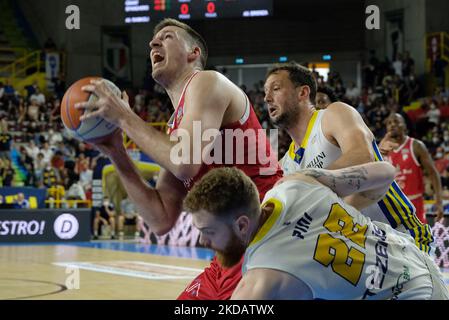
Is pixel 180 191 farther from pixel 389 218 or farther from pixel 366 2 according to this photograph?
pixel 366 2

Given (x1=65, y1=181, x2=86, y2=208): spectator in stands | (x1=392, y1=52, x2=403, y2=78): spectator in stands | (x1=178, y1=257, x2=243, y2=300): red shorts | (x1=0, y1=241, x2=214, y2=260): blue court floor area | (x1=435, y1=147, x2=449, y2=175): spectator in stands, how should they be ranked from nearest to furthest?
(x1=178, y1=257, x2=243, y2=300): red shorts → (x1=0, y1=241, x2=214, y2=260): blue court floor area → (x1=435, y1=147, x2=449, y2=175): spectator in stands → (x1=65, y1=181, x2=86, y2=208): spectator in stands → (x1=392, y1=52, x2=403, y2=78): spectator in stands

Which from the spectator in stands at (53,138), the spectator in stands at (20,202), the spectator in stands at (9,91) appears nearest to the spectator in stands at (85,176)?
the spectator in stands at (53,138)

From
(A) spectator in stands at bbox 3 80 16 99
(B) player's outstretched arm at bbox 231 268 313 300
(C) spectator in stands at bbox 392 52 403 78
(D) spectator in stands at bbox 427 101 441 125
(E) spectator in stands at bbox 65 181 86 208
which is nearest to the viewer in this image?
(B) player's outstretched arm at bbox 231 268 313 300

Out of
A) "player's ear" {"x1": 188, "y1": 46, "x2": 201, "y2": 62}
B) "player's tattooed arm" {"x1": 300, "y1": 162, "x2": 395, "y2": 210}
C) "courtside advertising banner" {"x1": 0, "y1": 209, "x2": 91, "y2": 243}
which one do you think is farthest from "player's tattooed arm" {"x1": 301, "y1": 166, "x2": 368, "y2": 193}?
"courtside advertising banner" {"x1": 0, "y1": 209, "x2": 91, "y2": 243}

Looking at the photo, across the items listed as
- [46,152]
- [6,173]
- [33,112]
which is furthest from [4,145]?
[33,112]

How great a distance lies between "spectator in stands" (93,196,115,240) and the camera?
60.7ft

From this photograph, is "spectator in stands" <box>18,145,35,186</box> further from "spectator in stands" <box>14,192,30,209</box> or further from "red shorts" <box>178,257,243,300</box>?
"red shorts" <box>178,257,243,300</box>

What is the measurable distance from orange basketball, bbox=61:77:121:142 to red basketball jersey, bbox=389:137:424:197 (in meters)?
6.26

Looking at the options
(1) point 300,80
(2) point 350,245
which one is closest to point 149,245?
(1) point 300,80

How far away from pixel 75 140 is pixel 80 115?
18.4 m

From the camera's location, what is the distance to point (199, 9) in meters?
18.4

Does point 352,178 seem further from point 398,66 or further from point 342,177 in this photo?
point 398,66

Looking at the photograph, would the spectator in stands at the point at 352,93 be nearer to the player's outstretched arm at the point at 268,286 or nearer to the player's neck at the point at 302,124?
the player's neck at the point at 302,124

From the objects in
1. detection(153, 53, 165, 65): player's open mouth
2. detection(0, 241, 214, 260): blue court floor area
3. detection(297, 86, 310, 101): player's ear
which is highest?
detection(153, 53, 165, 65): player's open mouth
